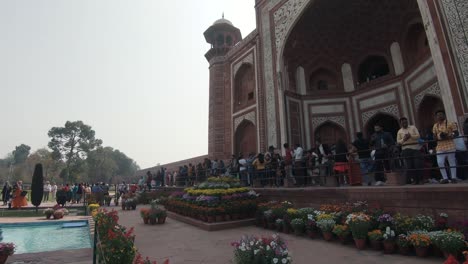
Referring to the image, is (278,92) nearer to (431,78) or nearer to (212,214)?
(431,78)

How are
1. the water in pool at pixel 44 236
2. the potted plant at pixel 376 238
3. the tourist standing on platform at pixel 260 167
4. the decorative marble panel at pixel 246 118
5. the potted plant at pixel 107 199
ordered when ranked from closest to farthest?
the potted plant at pixel 376 238
the water in pool at pixel 44 236
the tourist standing on platform at pixel 260 167
the decorative marble panel at pixel 246 118
the potted plant at pixel 107 199

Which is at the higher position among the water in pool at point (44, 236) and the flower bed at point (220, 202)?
the flower bed at point (220, 202)

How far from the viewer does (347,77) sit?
Answer: 15.4 m

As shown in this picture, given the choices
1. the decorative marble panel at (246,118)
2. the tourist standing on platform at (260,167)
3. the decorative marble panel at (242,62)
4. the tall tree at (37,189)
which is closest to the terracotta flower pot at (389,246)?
the tourist standing on platform at (260,167)

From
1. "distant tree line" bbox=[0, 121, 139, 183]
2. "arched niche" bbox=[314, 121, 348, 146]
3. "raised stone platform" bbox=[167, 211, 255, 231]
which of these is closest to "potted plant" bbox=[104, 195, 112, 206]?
"raised stone platform" bbox=[167, 211, 255, 231]

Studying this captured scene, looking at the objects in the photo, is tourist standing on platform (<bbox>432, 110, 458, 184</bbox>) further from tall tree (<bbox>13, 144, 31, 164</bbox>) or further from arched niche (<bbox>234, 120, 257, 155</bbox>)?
tall tree (<bbox>13, 144, 31, 164</bbox>)

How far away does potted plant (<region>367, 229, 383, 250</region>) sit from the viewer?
15.4ft

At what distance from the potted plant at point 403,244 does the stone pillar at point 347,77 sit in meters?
11.8

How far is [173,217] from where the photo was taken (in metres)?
9.91

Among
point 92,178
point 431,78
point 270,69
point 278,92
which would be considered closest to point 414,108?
point 431,78

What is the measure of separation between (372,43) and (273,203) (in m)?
11.0

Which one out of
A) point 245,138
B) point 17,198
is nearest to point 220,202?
point 245,138

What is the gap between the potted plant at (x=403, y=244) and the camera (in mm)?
4352

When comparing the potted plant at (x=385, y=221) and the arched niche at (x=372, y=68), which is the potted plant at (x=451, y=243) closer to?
the potted plant at (x=385, y=221)
